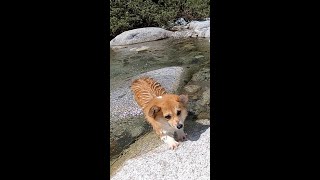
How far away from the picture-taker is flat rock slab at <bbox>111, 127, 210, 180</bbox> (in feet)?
6.25

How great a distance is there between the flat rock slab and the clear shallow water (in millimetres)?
993

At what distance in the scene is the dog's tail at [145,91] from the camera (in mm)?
2521

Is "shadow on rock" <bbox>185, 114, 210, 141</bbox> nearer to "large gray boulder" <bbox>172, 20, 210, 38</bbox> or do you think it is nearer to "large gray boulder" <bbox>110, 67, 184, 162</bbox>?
"large gray boulder" <bbox>110, 67, 184, 162</bbox>

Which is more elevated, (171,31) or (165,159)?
(171,31)

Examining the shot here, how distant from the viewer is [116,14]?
3.00 meters

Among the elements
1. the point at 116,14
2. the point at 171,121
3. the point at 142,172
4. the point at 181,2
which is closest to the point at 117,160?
the point at 142,172

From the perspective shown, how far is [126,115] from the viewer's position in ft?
8.39

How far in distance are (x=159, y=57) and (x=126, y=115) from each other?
1.20m

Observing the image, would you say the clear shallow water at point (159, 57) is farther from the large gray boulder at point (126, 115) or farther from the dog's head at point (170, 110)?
the dog's head at point (170, 110)

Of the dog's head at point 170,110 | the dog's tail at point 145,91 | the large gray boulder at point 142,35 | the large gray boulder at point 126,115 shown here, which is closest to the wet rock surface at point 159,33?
the large gray boulder at point 142,35

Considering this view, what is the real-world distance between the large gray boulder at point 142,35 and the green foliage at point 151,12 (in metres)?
0.06

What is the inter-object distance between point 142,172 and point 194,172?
0.86ft
